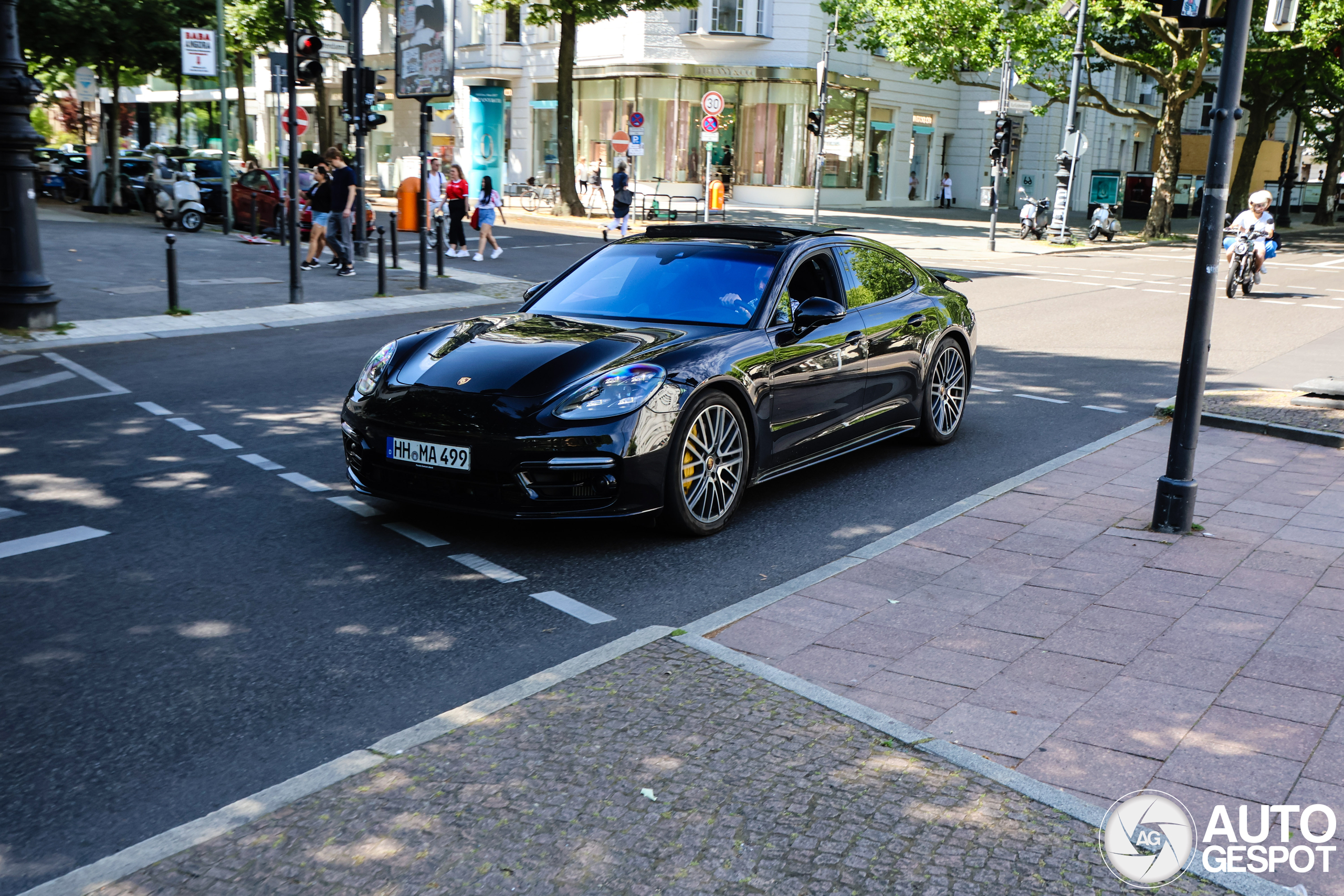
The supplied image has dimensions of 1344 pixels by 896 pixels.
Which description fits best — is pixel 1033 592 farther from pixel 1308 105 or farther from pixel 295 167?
pixel 1308 105

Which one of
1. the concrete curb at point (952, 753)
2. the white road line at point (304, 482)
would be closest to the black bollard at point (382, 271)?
the white road line at point (304, 482)

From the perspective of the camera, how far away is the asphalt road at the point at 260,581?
148 inches

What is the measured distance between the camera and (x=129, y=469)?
7324mm

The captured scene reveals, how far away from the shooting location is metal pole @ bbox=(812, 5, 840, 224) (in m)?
32.2

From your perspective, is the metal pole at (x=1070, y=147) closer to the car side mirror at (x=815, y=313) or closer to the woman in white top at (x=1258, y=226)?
the woman in white top at (x=1258, y=226)

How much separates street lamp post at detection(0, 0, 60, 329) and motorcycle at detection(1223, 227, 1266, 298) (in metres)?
17.6

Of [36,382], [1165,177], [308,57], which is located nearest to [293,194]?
[308,57]

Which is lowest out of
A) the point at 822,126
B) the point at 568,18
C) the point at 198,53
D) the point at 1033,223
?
the point at 1033,223

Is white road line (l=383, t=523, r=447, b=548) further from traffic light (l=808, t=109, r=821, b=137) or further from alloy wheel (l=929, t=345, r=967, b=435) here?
traffic light (l=808, t=109, r=821, b=137)

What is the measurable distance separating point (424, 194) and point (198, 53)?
6.35m

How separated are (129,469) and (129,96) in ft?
235

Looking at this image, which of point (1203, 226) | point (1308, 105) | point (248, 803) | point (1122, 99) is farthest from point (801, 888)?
point (1122, 99)

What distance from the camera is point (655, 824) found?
3336 millimetres

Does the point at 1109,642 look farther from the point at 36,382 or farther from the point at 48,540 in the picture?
the point at 36,382
